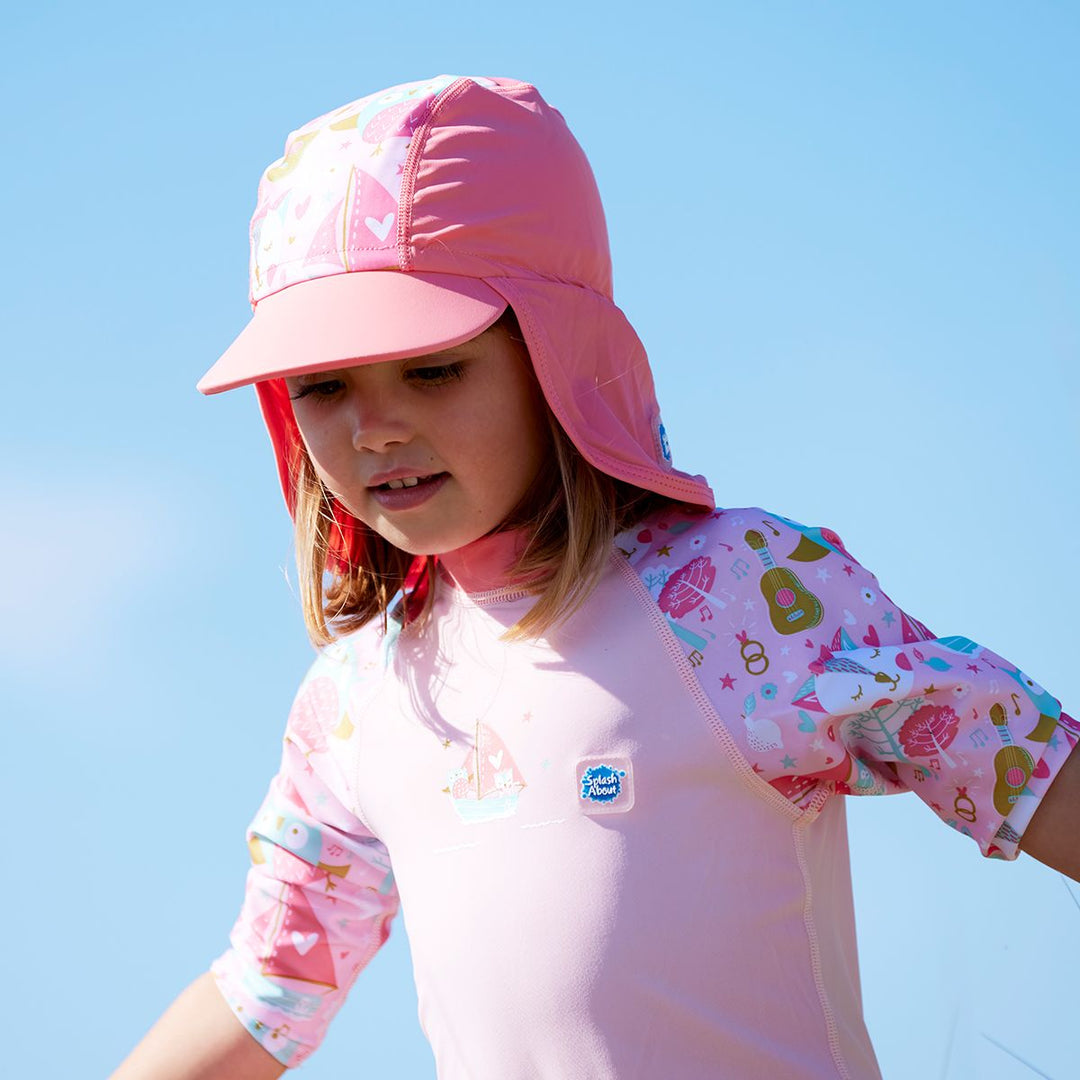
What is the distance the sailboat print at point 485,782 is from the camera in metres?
1.00

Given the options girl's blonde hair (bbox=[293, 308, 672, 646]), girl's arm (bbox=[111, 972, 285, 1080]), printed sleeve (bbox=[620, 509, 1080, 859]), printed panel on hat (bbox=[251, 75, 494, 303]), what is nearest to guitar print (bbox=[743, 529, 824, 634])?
printed sleeve (bbox=[620, 509, 1080, 859])

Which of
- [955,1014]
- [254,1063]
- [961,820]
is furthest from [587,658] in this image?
[955,1014]

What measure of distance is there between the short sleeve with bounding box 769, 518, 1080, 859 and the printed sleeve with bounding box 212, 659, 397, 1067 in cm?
39

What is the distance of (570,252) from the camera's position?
40.6 inches

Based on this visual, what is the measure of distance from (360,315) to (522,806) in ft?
1.14

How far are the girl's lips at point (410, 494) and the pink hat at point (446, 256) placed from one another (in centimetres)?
10

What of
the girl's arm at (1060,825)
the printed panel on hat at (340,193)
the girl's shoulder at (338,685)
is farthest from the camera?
the girl's shoulder at (338,685)

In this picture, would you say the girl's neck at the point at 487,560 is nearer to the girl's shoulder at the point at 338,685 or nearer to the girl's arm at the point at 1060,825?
the girl's shoulder at the point at 338,685

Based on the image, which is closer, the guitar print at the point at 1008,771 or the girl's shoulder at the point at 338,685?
the guitar print at the point at 1008,771

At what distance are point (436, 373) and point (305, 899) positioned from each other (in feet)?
1.51

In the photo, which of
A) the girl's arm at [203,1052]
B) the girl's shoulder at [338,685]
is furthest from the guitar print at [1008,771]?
the girl's arm at [203,1052]

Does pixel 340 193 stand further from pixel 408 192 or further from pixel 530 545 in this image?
pixel 530 545

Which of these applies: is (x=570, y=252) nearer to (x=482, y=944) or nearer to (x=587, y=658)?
(x=587, y=658)

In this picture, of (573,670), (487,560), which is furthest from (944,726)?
(487,560)
